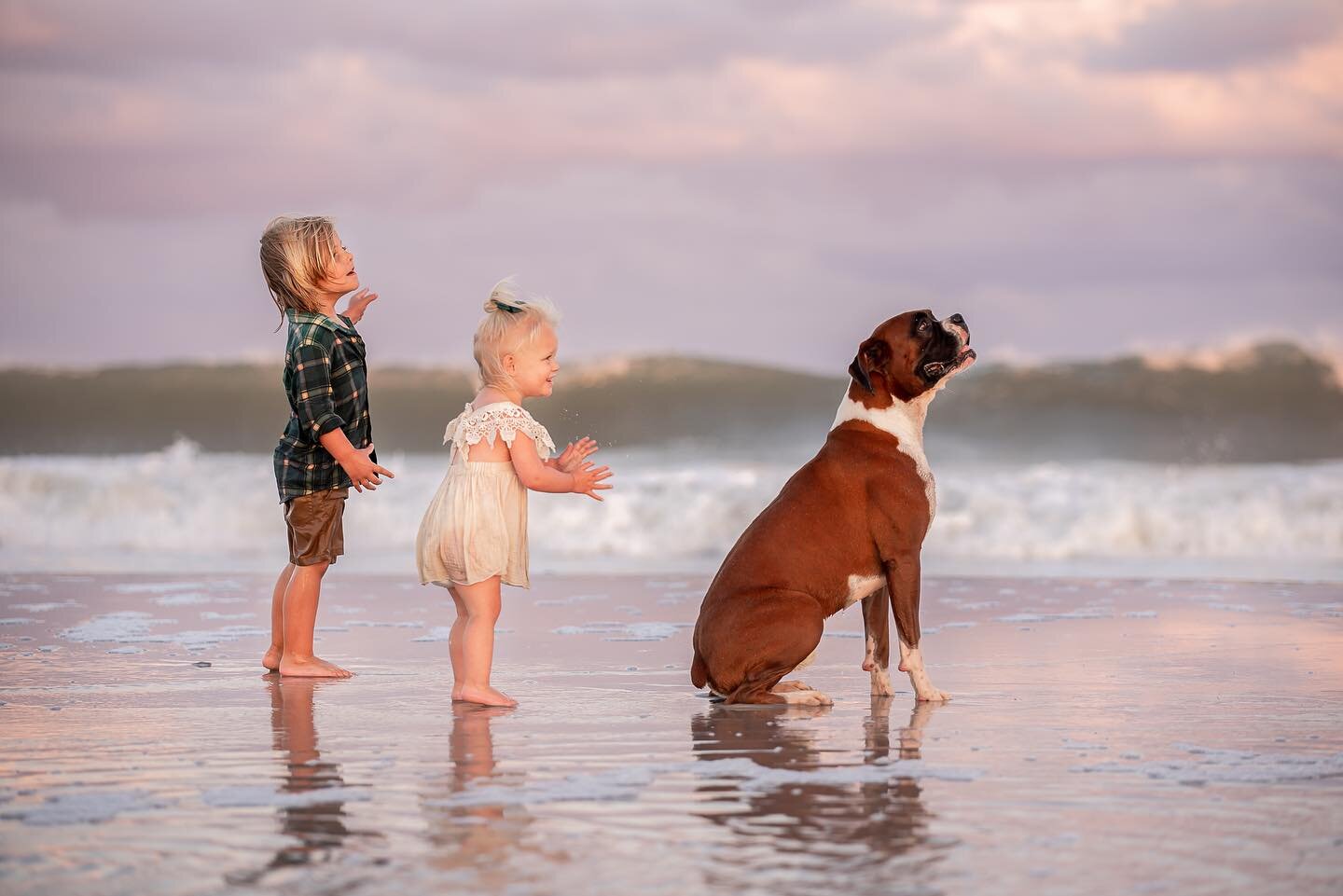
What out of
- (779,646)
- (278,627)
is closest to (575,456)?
(779,646)

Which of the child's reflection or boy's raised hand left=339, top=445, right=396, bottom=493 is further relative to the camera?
boy's raised hand left=339, top=445, right=396, bottom=493

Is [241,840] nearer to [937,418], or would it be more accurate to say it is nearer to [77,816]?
[77,816]

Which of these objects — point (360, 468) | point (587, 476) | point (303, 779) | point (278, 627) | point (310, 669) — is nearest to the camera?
point (303, 779)

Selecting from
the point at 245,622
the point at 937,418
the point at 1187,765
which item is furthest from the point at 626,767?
the point at 937,418

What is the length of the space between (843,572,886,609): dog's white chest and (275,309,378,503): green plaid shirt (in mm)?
2152

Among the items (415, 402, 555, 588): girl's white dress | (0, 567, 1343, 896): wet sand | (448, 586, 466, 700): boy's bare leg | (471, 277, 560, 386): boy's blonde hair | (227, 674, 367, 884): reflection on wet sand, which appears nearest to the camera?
(0, 567, 1343, 896): wet sand

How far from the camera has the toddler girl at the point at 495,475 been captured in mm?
6039

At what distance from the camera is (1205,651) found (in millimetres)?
7164

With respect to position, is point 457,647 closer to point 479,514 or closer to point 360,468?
point 479,514

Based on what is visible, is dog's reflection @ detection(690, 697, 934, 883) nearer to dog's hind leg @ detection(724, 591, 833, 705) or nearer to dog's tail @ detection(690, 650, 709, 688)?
dog's hind leg @ detection(724, 591, 833, 705)

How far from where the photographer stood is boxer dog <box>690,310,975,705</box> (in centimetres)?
580

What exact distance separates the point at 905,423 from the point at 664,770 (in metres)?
2.18

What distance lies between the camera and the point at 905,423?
6148 mm

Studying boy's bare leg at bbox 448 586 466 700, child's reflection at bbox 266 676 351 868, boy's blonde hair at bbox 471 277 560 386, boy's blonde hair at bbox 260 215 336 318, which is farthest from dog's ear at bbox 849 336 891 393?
child's reflection at bbox 266 676 351 868
